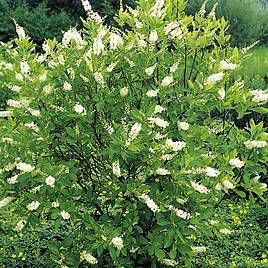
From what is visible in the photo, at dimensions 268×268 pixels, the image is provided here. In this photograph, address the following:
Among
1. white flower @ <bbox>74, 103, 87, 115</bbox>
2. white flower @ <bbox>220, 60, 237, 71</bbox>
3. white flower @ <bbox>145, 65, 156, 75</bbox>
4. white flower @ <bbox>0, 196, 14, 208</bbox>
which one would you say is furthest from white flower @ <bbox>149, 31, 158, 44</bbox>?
white flower @ <bbox>0, 196, 14, 208</bbox>

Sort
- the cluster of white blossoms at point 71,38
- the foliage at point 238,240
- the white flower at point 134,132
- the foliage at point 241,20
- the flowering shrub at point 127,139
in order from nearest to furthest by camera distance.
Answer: the white flower at point 134,132
the flowering shrub at point 127,139
the cluster of white blossoms at point 71,38
the foliage at point 238,240
the foliage at point 241,20

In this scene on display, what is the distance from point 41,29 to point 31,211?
1170 cm

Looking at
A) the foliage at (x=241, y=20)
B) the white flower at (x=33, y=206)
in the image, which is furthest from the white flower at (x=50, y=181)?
the foliage at (x=241, y=20)

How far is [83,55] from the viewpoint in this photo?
333 centimetres

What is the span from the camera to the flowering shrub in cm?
318

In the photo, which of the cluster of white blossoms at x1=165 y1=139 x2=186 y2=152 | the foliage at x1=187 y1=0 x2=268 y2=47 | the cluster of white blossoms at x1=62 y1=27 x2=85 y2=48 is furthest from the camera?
the foliage at x1=187 y1=0 x2=268 y2=47

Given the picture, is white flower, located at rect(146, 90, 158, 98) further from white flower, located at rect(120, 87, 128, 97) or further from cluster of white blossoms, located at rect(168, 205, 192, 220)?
cluster of white blossoms, located at rect(168, 205, 192, 220)

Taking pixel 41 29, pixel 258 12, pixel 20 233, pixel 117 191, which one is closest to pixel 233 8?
pixel 258 12

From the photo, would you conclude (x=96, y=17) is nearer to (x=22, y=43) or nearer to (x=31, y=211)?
(x=22, y=43)

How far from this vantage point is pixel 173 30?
3.44 m

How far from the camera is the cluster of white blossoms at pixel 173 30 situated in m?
3.32

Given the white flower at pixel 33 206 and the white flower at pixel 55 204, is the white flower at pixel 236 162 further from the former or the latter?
the white flower at pixel 33 206

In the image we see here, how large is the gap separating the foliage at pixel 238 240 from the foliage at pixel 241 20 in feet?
34.2

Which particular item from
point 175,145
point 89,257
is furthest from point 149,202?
point 89,257
